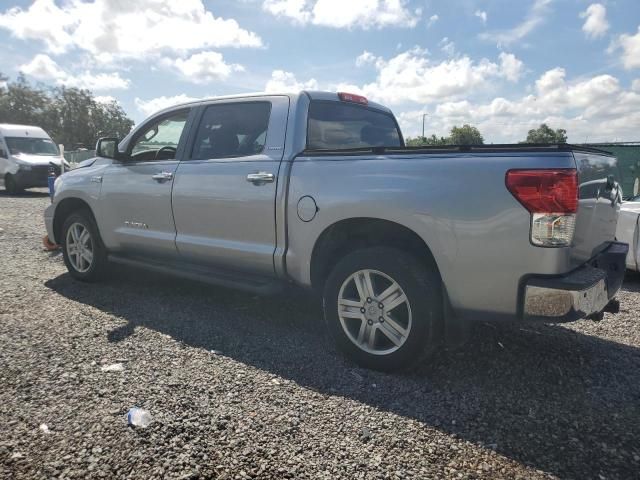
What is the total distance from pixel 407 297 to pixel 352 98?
203cm

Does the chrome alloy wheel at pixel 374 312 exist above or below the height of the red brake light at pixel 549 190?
below

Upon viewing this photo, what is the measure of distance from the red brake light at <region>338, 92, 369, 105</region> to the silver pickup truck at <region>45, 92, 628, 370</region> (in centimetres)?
2

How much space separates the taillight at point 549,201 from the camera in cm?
251

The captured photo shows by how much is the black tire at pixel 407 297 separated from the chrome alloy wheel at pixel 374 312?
2 centimetres

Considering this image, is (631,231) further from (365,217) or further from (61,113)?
(61,113)

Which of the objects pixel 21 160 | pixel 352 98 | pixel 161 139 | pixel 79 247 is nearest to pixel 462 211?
pixel 352 98

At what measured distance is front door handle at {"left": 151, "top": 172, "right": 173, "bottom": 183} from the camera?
170 inches

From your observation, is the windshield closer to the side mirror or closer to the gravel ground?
the side mirror

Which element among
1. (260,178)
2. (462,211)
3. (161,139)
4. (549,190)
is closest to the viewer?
(549,190)

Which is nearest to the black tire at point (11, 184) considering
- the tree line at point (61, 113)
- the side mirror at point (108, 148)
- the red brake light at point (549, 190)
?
the side mirror at point (108, 148)

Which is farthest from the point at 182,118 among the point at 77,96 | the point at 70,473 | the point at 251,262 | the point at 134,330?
the point at 77,96

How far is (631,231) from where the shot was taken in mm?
5414

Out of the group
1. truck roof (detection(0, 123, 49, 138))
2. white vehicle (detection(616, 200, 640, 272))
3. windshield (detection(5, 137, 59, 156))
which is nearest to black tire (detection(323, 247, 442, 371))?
white vehicle (detection(616, 200, 640, 272))

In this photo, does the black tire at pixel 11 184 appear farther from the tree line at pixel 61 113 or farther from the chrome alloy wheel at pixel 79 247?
the tree line at pixel 61 113
